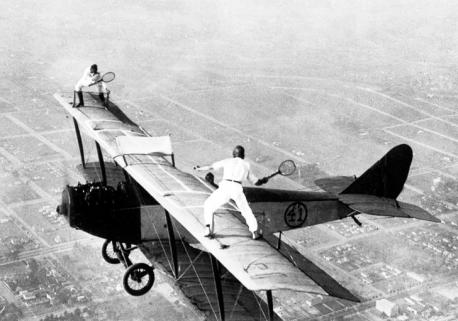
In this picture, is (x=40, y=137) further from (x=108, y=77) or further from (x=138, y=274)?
(x=138, y=274)

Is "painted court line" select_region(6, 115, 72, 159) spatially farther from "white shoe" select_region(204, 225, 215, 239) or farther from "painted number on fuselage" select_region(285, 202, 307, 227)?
"white shoe" select_region(204, 225, 215, 239)

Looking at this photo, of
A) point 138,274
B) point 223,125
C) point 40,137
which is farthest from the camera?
point 223,125

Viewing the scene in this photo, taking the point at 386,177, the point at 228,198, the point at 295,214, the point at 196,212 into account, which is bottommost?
the point at 295,214

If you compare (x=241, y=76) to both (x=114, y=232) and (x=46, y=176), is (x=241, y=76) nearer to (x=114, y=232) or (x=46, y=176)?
(x=46, y=176)

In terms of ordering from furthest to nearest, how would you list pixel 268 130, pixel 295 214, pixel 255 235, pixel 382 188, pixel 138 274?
pixel 268 130 < pixel 382 188 < pixel 295 214 < pixel 138 274 < pixel 255 235

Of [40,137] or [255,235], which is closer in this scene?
[255,235]

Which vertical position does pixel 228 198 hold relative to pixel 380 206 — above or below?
above

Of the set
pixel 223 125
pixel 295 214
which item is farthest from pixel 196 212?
pixel 223 125

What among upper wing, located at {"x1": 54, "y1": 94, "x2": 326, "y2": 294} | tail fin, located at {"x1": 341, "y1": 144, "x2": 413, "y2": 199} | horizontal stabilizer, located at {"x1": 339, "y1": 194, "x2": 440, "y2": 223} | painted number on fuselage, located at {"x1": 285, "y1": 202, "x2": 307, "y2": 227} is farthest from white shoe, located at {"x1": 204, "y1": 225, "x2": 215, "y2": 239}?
tail fin, located at {"x1": 341, "y1": 144, "x2": 413, "y2": 199}
